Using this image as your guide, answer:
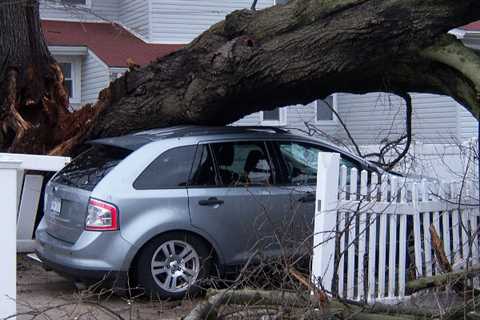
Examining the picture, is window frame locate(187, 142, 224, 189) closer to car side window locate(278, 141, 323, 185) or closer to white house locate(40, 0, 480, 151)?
car side window locate(278, 141, 323, 185)

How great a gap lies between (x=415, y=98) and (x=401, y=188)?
1496 centimetres

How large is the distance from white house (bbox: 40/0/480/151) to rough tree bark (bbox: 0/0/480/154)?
8.92m

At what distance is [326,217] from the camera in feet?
21.9

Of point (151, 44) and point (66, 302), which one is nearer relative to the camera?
point (66, 302)

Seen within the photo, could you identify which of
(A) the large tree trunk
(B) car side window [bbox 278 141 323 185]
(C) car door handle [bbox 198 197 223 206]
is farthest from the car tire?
(A) the large tree trunk

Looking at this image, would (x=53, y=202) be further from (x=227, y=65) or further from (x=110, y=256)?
(x=227, y=65)

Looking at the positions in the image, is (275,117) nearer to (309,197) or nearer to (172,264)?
(309,197)

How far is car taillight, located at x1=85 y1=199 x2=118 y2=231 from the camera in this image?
25.7 feet

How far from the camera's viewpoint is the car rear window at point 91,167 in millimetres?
8180

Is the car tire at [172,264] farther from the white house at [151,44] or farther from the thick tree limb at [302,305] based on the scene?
the white house at [151,44]

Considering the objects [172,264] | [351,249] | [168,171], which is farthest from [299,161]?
[351,249]

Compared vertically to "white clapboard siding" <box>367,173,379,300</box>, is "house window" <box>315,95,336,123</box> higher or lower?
higher

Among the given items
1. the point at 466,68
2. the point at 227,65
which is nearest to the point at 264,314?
the point at 466,68

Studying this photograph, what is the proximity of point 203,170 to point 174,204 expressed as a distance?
49 cm
